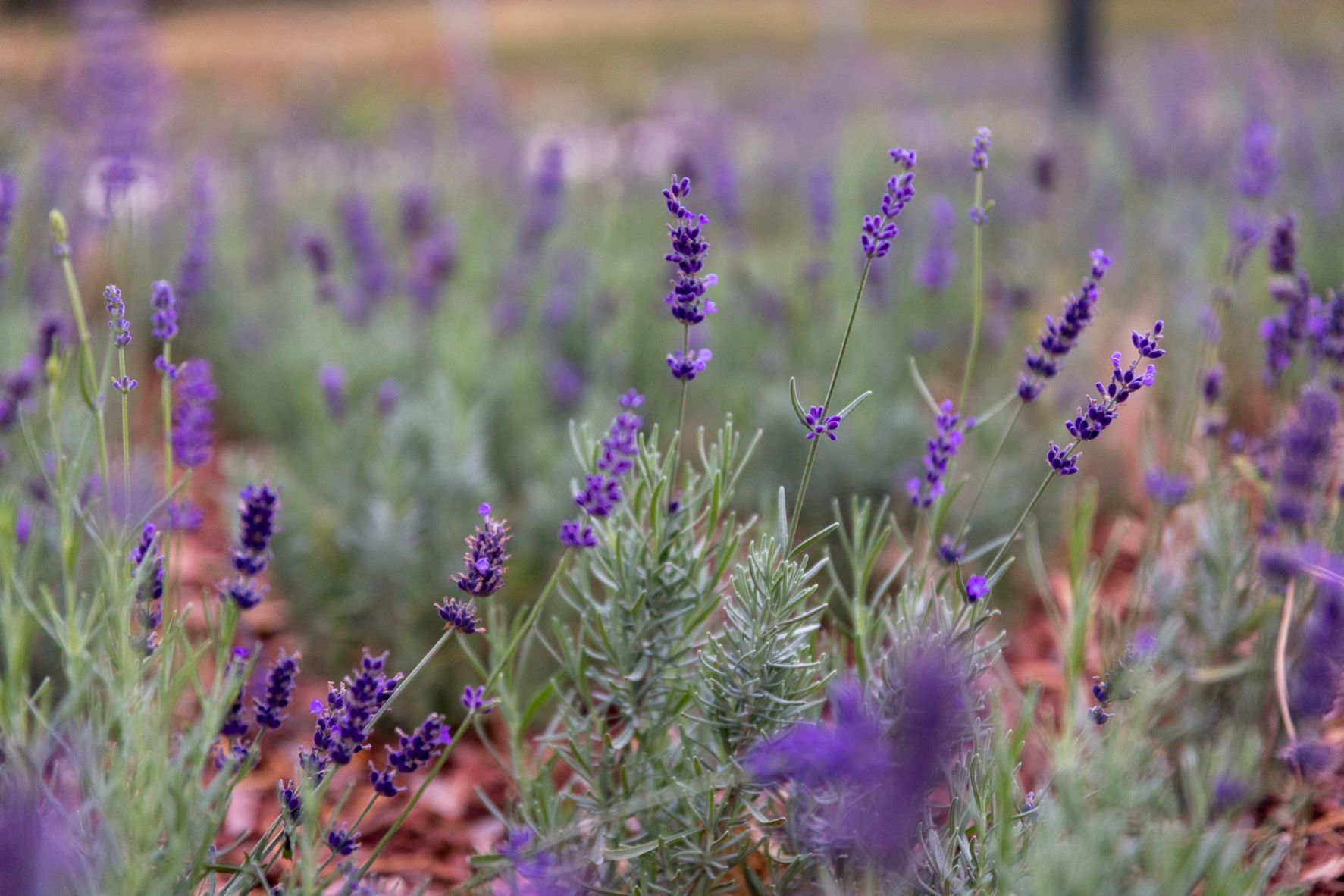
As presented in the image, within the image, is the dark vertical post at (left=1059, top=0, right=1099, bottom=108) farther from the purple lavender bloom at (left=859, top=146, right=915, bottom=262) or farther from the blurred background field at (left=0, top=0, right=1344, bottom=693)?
the purple lavender bloom at (left=859, top=146, right=915, bottom=262)

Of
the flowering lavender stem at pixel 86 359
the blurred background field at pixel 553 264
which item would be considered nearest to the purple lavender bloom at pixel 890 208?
the flowering lavender stem at pixel 86 359

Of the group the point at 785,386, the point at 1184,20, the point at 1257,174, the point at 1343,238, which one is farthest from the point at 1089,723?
the point at 1184,20

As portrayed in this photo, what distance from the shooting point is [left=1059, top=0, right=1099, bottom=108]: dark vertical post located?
372 inches

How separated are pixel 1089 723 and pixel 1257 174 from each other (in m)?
1.69

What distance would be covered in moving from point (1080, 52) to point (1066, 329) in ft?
29.5

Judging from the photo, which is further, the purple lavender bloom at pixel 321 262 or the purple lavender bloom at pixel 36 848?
the purple lavender bloom at pixel 321 262

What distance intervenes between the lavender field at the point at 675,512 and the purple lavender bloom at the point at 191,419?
1cm

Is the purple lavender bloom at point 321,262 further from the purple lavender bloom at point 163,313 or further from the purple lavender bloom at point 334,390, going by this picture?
the purple lavender bloom at point 163,313

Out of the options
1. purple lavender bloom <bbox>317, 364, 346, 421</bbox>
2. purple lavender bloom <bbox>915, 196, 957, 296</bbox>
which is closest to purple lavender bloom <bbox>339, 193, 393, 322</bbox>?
purple lavender bloom <bbox>317, 364, 346, 421</bbox>

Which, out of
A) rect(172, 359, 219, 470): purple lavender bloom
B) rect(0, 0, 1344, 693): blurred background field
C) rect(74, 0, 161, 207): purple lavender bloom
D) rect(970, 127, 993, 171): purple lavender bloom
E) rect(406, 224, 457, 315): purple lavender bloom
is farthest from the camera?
rect(406, 224, 457, 315): purple lavender bloom

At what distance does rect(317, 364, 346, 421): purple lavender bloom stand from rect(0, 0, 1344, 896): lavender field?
24 mm

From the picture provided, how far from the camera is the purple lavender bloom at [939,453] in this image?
160 cm

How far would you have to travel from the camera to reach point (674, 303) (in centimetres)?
148

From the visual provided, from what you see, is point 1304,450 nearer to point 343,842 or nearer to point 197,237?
point 343,842
